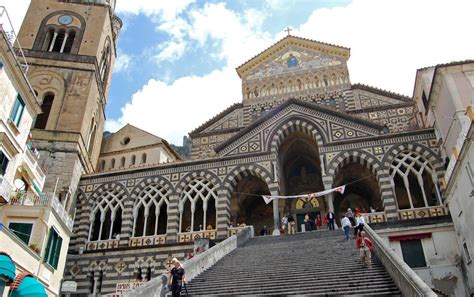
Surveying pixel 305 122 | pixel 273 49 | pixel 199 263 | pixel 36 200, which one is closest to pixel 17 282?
pixel 36 200

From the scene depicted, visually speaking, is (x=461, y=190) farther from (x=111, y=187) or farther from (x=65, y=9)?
(x=65, y=9)

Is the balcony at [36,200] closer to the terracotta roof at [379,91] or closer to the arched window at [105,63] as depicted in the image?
the arched window at [105,63]

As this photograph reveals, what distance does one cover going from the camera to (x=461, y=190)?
16859 millimetres

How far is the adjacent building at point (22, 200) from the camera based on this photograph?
16.3m

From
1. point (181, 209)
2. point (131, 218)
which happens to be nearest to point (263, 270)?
point (181, 209)

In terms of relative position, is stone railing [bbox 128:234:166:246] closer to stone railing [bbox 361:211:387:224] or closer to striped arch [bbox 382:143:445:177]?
stone railing [bbox 361:211:387:224]

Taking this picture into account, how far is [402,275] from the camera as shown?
875 centimetres

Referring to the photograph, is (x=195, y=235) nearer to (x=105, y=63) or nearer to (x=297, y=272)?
(x=297, y=272)

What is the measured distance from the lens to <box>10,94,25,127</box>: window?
17.6m

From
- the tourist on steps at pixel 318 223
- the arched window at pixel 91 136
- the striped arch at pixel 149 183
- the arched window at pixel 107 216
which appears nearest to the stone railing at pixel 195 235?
the striped arch at pixel 149 183

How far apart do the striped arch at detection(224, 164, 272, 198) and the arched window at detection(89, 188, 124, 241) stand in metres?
6.71

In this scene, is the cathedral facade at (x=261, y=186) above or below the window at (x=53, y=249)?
above

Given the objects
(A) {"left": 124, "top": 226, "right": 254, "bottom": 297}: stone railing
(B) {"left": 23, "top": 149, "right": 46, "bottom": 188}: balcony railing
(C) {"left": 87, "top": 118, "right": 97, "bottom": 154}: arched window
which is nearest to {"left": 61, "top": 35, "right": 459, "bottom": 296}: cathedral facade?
(C) {"left": 87, "top": 118, "right": 97, "bottom": 154}: arched window

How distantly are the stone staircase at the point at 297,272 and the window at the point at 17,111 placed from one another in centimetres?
1114
